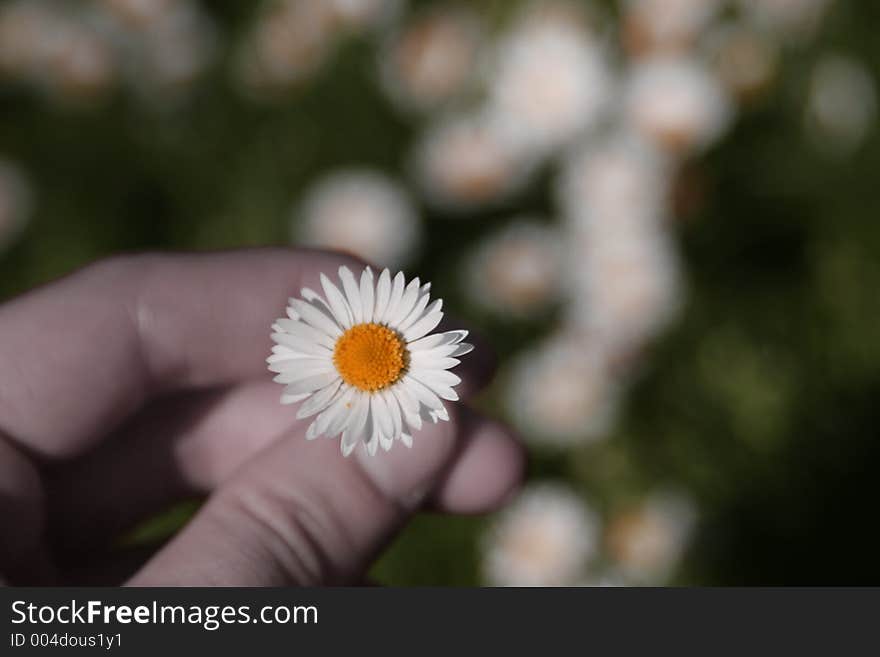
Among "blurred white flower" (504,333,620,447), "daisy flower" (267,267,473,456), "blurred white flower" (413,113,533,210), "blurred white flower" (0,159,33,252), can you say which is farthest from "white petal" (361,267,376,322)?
"blurred white flower" (0,159,33,252)

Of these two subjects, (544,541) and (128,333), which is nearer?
(128,333)

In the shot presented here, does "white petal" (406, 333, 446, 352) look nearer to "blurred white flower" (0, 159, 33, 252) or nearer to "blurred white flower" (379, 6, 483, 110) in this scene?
"blurred white flower" (379, 6, 483, 110)

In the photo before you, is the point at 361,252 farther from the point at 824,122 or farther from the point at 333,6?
the point at 824,122

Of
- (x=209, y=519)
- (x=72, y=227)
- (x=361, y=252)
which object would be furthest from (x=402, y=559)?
(x=72, y=227)

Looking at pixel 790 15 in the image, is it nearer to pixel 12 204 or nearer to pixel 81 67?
pixel 81 67

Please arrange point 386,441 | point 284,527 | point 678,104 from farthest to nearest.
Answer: point 678,104 < point 284,527 < point 386,441

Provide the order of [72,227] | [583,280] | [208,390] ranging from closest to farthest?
[208,390] < [583,280] < [72,227]

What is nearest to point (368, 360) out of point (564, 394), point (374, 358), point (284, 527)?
point (374, 358)
